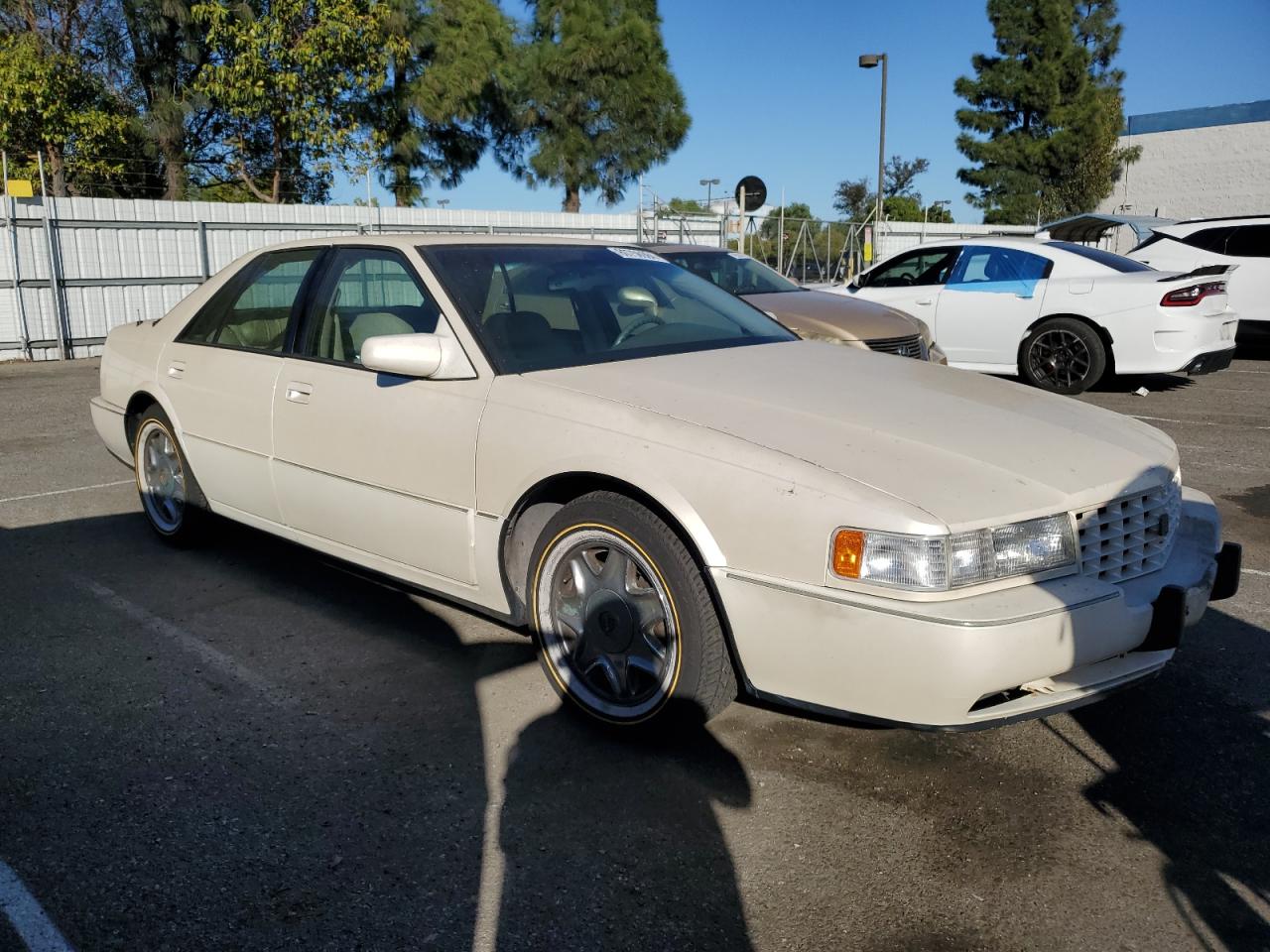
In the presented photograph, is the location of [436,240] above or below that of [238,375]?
above

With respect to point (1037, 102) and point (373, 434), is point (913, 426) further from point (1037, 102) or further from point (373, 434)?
point (1037, 102)

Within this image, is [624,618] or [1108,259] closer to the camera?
[624,618]

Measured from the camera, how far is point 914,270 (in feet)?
37.0

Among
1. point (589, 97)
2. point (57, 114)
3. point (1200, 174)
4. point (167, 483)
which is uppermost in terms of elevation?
point (589, 97)

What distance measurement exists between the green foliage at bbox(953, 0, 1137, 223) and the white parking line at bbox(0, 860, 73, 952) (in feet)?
143

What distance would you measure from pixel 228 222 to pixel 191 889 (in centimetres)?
1588

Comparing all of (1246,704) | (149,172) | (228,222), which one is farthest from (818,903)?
(149,172)

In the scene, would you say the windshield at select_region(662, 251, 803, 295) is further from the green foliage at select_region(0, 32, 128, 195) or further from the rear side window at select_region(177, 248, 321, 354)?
the green foliage at select_region(0, 32, 128, 195)

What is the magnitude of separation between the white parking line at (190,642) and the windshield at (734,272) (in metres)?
5.94

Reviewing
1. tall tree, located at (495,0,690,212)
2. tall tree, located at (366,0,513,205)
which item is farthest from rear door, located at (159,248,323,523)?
tall tree, located at (495,0,690,212)

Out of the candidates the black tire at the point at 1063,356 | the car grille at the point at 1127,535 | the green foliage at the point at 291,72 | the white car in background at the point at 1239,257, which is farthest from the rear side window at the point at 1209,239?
the green foliage at the point at 291,72

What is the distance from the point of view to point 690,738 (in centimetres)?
329

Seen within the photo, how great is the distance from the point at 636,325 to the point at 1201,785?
236cm

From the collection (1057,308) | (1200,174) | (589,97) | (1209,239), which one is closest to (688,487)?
(1057,308)
